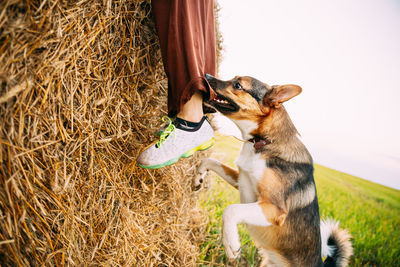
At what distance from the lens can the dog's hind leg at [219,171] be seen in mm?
2314

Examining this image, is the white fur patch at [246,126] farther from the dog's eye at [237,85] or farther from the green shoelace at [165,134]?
the green shoelace at [165,134]

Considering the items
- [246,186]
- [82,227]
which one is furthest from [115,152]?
[246,186]

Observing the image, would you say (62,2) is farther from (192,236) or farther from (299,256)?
(299,256)

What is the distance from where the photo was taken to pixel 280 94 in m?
1.99

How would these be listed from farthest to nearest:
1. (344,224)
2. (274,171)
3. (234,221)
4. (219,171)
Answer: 1. (344,224)
2. (219,171)
3. (274,171)
4. (234,221)

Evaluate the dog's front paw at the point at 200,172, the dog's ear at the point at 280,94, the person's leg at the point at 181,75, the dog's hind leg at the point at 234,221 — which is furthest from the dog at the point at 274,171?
the person's leg at the point at 181,75

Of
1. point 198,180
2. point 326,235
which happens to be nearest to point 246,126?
point 198,180

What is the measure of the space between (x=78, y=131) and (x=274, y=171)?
1.81 metres

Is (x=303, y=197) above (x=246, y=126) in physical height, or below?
below

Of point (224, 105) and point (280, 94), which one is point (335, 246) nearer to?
point (280, 94)

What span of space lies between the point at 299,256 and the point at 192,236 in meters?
1.29

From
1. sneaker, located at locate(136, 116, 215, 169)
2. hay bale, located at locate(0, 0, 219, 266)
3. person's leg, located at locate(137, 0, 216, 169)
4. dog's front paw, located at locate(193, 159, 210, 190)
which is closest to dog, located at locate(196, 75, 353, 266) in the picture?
dog's front paw, located at locate(193, 159, 210, 190)

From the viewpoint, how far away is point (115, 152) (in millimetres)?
1560


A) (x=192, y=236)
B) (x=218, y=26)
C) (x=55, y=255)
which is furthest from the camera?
(x=218, y=26)
